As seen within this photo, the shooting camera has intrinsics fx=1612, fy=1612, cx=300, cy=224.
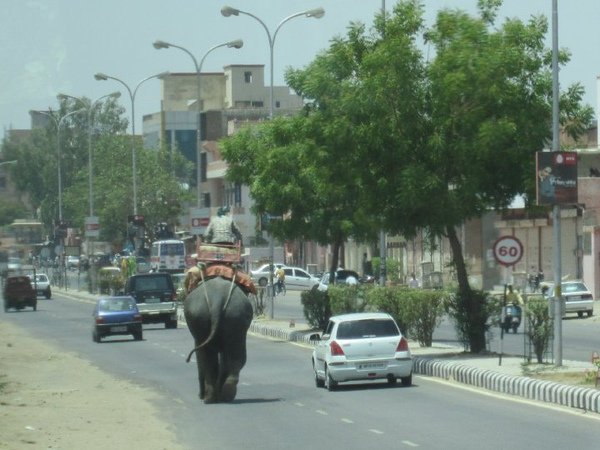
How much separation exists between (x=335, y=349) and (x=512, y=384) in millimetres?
3370

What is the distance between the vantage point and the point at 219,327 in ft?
86.9

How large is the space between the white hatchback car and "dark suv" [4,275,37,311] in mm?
54034

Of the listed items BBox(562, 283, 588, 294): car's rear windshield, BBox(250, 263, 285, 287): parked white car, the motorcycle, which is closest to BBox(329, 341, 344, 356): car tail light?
the motorcycle

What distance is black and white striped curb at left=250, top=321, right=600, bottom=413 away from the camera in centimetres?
2356

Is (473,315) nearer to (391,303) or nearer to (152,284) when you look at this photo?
(391,303)

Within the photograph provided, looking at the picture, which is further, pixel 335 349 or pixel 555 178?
pixel 555 178

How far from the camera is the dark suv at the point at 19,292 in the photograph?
8106 centimetres

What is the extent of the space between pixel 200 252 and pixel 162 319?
3156cm

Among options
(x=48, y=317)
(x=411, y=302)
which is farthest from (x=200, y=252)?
(x=48, y=317)

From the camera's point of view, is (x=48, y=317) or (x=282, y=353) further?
(x=48, y=317)

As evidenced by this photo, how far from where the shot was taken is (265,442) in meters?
20.1

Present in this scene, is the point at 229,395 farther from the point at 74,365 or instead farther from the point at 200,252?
the point at 74,365

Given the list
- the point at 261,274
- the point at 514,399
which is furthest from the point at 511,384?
the point at 261,274

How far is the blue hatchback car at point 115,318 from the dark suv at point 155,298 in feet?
22.2
